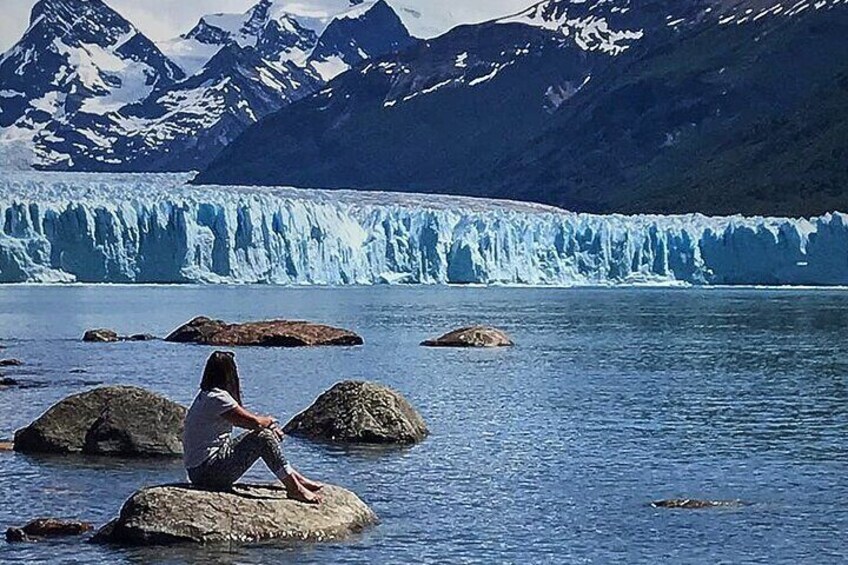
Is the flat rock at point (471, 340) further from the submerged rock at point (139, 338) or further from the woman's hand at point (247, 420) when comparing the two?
the woman's hand at point (247, 420)

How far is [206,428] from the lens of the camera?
16531 mm

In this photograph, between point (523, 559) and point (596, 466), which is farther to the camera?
point (596, 466)

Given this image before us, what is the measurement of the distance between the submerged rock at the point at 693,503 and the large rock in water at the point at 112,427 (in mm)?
7367

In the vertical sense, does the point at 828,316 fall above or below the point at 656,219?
below

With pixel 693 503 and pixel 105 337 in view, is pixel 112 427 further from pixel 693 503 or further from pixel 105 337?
pixel 105 337

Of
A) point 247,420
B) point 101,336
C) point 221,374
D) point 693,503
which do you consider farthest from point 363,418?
point 101,336

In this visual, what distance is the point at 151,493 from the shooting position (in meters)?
16.5

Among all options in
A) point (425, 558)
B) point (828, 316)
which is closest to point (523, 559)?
point (425, 558)

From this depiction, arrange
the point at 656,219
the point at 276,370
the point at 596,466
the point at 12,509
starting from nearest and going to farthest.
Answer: the point at 12,509 < the point at 596,466 < the point at 276,370 < the point at 656,219

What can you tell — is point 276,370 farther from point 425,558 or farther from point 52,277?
point 52,277

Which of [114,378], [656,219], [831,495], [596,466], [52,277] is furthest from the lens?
[656,219]

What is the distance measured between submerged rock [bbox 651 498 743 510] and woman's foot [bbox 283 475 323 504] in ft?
15.6

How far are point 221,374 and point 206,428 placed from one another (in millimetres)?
632

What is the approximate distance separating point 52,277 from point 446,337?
36.3 m
